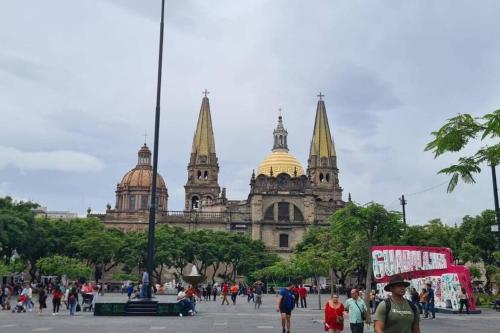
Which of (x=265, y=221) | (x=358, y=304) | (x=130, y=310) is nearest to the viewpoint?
(x=358, y=304)

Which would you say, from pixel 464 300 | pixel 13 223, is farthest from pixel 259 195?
pixel 464 300

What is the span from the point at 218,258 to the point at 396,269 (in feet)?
126

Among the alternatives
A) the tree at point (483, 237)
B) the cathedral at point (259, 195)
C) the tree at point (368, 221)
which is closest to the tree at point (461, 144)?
the tree at point (368, 221)

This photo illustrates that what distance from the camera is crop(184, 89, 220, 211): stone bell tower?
88625 mm

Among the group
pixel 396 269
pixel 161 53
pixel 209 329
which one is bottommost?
pixel 209 329

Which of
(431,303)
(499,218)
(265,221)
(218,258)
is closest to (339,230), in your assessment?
(431,303)

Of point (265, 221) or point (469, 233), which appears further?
point (265, 221)

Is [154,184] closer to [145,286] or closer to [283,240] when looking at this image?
[145,286]

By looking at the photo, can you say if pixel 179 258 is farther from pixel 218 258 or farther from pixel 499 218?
pixel 499 218

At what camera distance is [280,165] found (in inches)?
3334

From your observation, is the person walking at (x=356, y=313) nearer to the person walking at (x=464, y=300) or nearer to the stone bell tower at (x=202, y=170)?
the person walking at (x=464, y=300)

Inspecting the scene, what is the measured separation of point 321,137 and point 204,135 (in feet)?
62.8

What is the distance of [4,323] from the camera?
1912 centimetres

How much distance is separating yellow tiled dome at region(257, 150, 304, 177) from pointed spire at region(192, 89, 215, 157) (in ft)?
30.1
